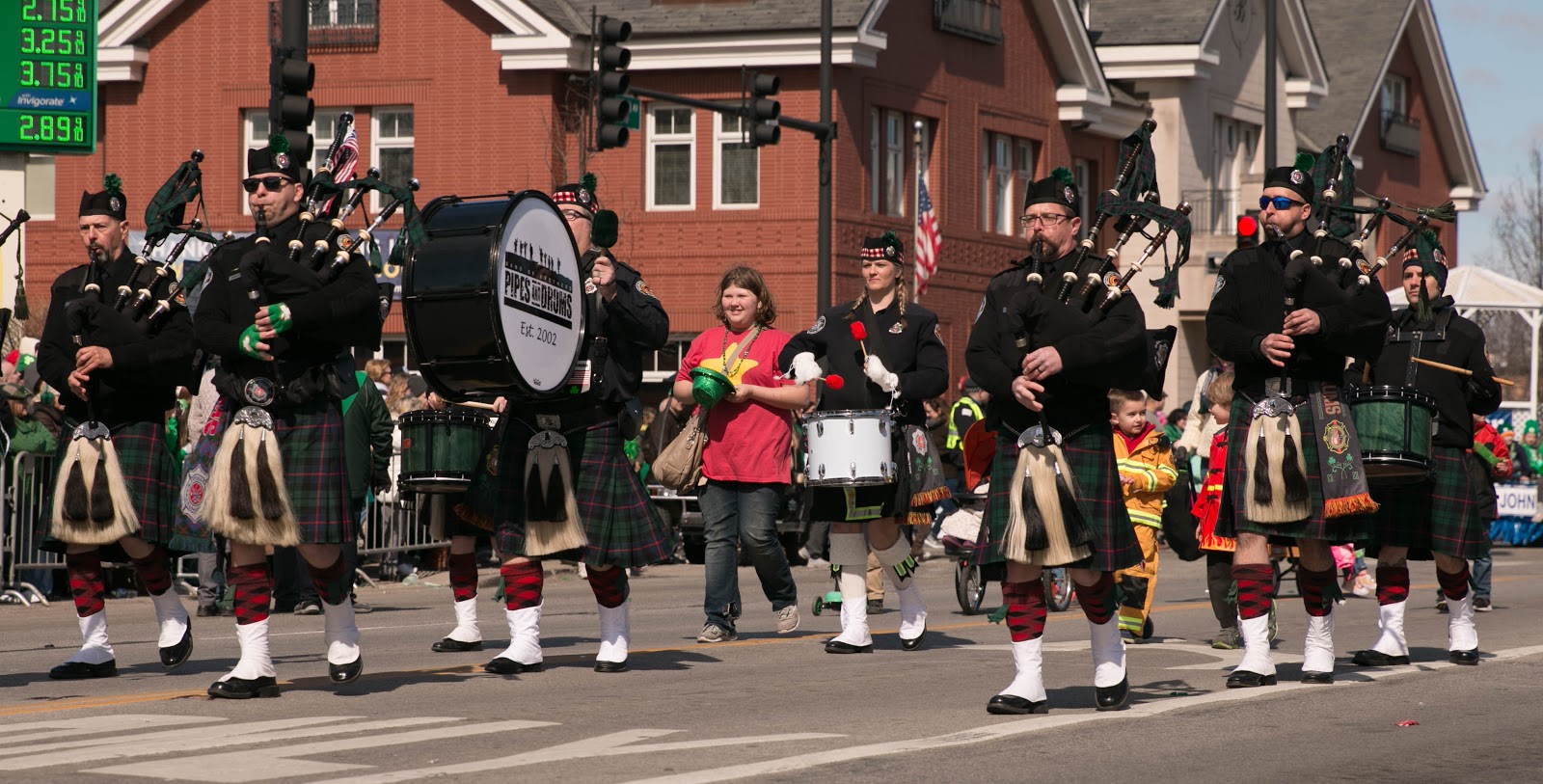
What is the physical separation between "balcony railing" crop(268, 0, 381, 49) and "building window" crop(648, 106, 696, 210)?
461cm

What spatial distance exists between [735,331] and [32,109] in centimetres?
1045

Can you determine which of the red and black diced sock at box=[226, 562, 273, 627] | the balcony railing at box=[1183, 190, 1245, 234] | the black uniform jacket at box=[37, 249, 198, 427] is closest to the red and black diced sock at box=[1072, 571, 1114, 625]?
the red and black diced sock at box=[226, 562, 273, 627]

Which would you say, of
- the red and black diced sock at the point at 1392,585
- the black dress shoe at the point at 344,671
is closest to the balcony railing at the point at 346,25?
the red and black diced sock at the point at 1392,585

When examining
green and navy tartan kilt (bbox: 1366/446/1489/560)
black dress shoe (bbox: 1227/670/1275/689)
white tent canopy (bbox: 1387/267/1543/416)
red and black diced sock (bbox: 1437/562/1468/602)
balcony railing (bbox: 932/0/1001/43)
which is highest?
balcony railing (bbox: 932/0/1001/43)

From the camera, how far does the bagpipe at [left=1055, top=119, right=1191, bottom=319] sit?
8.40 metres

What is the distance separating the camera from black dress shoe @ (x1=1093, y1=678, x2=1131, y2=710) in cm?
853

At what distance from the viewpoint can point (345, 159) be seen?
9.55m

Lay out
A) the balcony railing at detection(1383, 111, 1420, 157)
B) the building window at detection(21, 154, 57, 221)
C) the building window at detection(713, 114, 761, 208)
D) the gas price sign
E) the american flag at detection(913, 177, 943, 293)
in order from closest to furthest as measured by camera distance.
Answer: the gas price sign
the american flag at detection(913, 177, 943, 293)
the building window at detection(713, 114, 761, 208)
the building window at detection(21, 154, 57, 221)
the balcony railing at detection(1383, 111, 1420, 157)

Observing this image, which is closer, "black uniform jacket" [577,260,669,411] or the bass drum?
the bass drum

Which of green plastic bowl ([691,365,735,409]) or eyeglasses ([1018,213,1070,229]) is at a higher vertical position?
eyeglasses ([1018,213,1070,229])

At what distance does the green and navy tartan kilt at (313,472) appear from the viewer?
867cm

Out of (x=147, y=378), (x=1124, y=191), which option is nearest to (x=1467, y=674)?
(x=1124, y=191)

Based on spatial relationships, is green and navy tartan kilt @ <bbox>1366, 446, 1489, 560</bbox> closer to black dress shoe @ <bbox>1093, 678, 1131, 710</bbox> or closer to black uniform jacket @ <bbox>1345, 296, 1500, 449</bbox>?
black uniform jacket @ <bbox>1345, 296, 1500, 449</bbox>

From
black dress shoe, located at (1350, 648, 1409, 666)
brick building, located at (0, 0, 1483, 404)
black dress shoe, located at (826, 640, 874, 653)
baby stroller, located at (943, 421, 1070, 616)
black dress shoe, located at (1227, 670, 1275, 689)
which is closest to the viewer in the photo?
baby stroller, located at (943, 421, 1070, 616)
